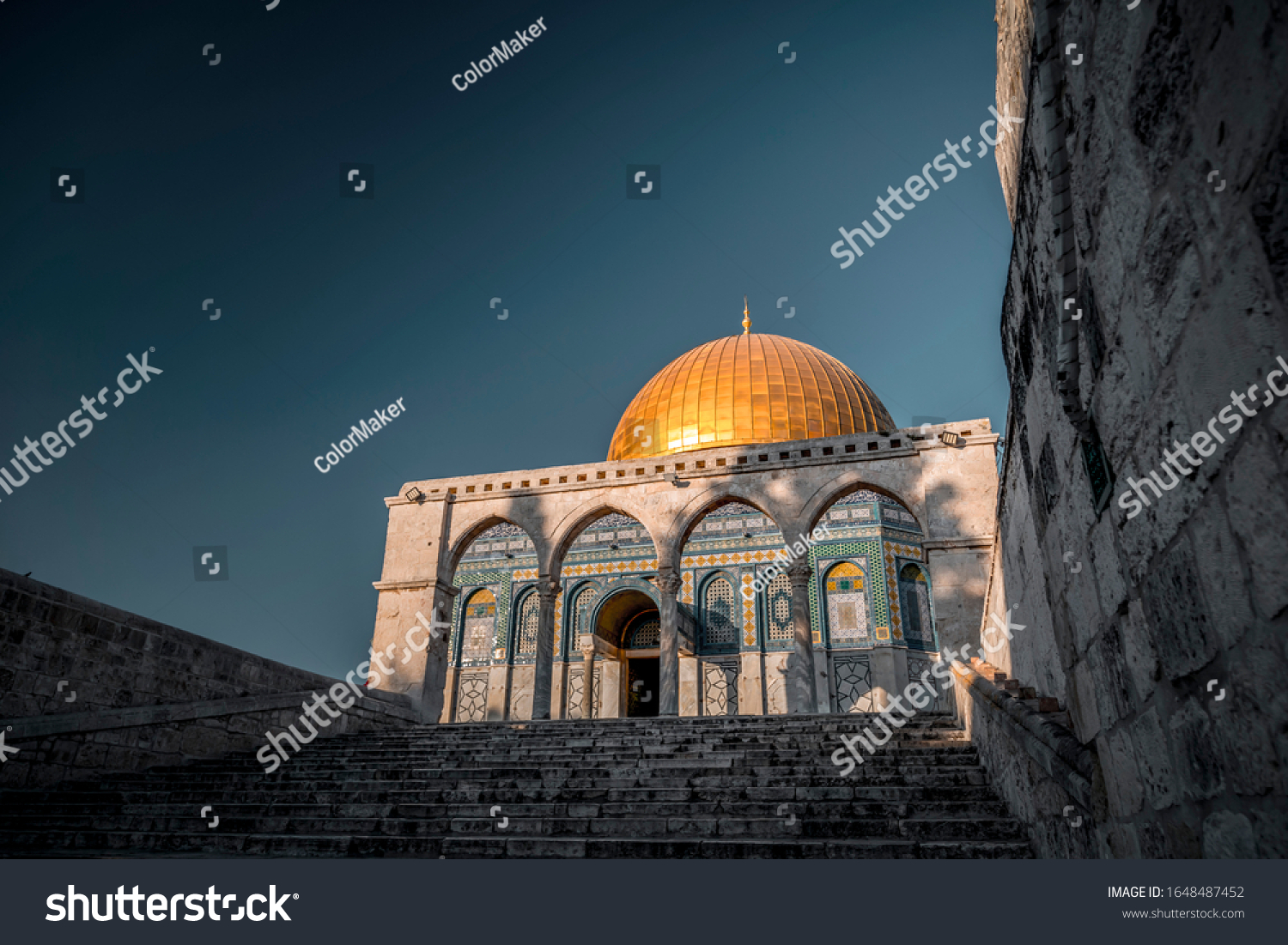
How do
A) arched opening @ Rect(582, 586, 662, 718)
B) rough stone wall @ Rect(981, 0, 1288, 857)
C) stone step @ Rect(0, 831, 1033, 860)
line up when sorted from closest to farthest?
rough stone wall @ Rect(981, 0, 1288, 857)
stone step @ Rect(0, 831, 1033, 860)
arched opening @ Rect(582, 586, 662, 718)

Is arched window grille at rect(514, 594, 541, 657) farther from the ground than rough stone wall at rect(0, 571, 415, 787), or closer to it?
farther from the ground

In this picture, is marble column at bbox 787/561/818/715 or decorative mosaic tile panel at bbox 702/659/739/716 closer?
marble column at bbox 787/561/818/715

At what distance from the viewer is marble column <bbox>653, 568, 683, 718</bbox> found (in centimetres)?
1132

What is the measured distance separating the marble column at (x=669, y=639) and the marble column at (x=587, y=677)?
6.79 metres

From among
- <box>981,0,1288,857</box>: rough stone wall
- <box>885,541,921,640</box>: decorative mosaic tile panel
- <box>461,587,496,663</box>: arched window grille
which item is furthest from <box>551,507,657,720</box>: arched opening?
<box>981,0,1288,857</box>: rough stone wall

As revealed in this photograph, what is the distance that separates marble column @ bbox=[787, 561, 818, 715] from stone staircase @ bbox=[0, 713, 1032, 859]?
394 centimetres

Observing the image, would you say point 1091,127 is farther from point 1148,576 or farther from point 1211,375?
point 1148,576

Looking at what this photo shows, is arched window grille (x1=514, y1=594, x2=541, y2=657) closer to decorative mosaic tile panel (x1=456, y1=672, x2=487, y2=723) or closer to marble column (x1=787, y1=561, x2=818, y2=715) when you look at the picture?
decorative mosaic tile panel (x1=456, y1=672, x2=487, y2=723)

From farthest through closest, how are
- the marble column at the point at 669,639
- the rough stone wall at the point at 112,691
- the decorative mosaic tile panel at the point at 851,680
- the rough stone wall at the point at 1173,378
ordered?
the decorative mosaic tile panel at the point at 851,680
the marble column at the point at 669,639
the rough stone wall at the point at 112,691
the rough stone wall at the point at 1173,378

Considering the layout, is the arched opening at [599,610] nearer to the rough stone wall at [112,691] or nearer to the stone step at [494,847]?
the rough stone wall at [112,691]

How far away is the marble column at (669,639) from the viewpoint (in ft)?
37.1

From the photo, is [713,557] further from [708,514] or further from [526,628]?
[708,514]

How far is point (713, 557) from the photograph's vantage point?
19641 millimetres

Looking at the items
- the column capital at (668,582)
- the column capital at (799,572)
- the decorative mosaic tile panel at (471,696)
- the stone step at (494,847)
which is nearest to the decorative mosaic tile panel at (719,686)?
the decorative mosaic tile panel at (471,696)
